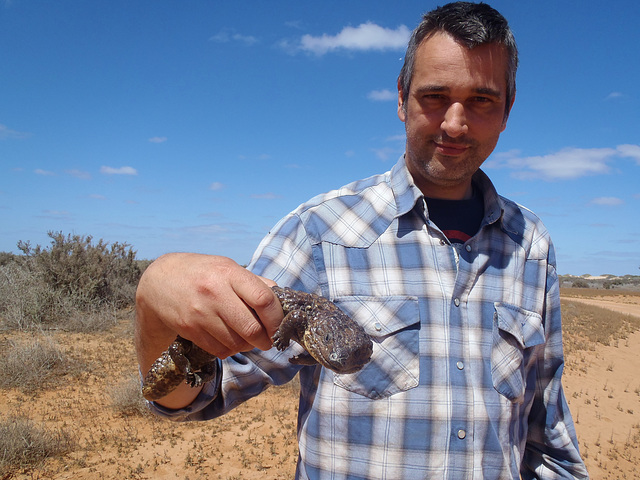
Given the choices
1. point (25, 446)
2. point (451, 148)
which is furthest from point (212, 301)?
point (25, 446)

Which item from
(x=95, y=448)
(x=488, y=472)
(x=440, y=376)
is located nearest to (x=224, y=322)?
(x=440, y=376)

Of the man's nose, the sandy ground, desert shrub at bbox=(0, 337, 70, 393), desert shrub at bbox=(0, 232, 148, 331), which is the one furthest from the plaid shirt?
desert shrub at bbox=(0, 232, 148, 331)

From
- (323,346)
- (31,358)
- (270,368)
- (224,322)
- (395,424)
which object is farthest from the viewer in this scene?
(31,358)

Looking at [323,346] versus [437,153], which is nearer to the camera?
[323,346]

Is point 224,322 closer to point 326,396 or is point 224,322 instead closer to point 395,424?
point 326,396

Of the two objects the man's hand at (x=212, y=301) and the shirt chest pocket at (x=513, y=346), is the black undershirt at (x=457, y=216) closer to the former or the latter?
the shirt chest pocket at (x=513, y=346)

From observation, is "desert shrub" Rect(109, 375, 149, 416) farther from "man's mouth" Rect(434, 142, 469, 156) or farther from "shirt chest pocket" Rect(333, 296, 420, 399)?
"man's mouth" Rect(434, 142, 469, 156)

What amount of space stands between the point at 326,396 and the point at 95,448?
7.53 m

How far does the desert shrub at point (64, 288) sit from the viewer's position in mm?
15961

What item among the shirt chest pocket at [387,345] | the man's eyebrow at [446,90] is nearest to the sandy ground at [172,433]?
the shirt chest pocket at [387,345]

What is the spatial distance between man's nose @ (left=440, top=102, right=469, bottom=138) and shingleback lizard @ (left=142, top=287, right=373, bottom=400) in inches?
58.6

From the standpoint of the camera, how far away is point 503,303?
9.43 feet

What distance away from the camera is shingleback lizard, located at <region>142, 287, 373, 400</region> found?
75.7 inches

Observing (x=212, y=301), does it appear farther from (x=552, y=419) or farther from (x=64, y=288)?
(x=64, y=288)
